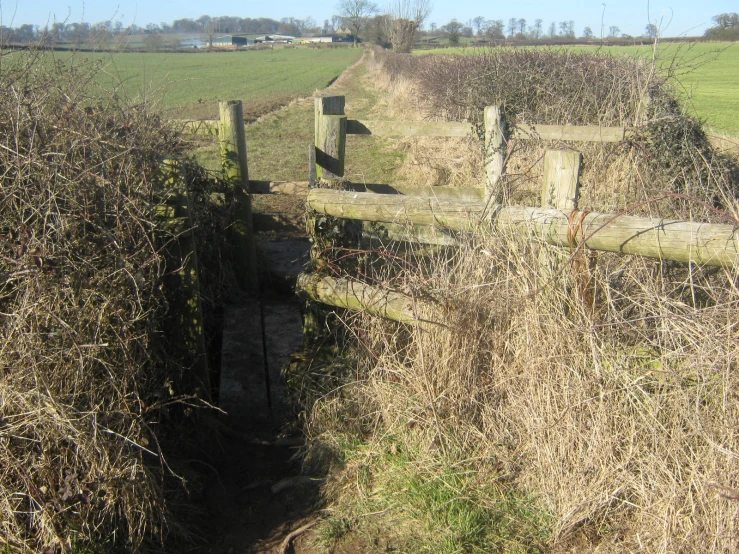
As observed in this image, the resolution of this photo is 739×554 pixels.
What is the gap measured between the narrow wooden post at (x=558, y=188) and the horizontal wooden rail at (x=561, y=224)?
0.23 ft

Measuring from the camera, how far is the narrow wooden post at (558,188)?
2949mm

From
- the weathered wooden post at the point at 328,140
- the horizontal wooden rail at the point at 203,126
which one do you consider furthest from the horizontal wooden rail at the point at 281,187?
the horizontal wooden rail at the point at 203,126

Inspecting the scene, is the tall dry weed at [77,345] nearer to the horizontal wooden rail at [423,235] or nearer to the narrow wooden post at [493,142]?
the horizontal wooden rail at [423,235]

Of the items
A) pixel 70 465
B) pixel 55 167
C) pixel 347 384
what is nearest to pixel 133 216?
pixel 55 167

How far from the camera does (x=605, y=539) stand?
252cm

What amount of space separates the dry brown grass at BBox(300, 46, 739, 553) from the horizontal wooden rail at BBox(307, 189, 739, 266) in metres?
0.10

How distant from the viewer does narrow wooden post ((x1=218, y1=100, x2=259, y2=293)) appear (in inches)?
211

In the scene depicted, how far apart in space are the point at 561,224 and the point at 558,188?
0.73ft

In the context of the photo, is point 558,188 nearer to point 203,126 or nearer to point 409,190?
point 409,190

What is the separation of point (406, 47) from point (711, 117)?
2605 centimetres

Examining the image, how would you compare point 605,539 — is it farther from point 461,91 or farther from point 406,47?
point 406,47

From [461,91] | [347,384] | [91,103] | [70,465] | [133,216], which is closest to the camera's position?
[70,465]

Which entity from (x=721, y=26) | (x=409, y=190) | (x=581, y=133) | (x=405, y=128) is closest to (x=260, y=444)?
(x=409, y=190)

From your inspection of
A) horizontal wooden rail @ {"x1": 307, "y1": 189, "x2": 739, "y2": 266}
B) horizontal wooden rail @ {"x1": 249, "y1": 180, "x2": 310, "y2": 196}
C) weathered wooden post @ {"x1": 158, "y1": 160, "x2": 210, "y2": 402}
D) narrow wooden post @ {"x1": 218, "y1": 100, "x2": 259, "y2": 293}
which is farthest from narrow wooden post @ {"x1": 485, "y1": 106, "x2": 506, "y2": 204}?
weathered wooden post @ {"x1": 158, "y1": 160, "x2": 210, "y2": 402}
